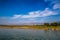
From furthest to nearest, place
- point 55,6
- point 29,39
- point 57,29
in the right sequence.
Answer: point 57,29, point 55,6, point 29,39

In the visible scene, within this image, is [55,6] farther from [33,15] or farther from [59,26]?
[59,26]

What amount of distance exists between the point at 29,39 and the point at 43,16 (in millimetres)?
2329

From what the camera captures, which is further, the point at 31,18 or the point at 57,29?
the point at 57,29

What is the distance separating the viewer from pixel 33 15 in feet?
32.5

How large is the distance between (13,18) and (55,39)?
3.33 meters

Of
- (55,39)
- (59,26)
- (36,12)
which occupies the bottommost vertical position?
(55,39)

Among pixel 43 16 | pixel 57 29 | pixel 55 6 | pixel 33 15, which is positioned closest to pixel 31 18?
pixel 33 15

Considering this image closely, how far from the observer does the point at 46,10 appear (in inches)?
382

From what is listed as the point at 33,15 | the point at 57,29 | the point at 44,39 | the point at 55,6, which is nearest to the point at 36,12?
the point at 33,15

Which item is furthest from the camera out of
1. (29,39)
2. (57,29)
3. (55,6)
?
(57,29)

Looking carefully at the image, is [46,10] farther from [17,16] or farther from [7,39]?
[7,39]

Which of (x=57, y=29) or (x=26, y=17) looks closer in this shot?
(x=26, y=17)

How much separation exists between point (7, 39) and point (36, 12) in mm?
2753

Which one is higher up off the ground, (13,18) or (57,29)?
(13,18)
